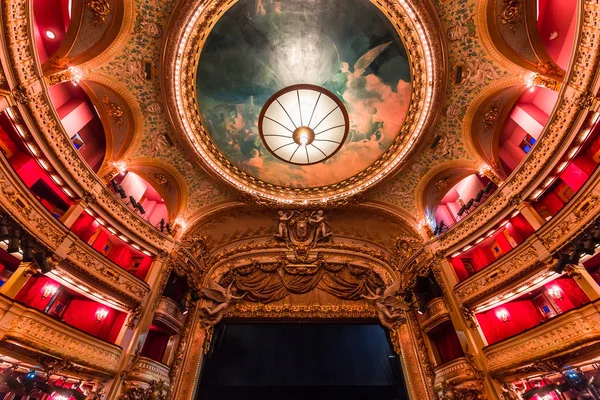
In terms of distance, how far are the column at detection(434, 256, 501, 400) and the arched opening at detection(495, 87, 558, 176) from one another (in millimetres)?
4421

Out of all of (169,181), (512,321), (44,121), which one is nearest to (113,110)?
(44,121)

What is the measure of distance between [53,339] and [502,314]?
13.0 meters

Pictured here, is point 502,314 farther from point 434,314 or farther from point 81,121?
point 81,121

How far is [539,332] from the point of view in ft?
22.4

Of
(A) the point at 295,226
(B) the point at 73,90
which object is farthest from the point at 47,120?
(A) the point at 295,226

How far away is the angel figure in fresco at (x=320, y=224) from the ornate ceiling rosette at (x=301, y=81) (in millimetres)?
978

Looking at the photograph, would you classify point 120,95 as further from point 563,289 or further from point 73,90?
point 563,289

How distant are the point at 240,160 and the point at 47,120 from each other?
6.56 meters

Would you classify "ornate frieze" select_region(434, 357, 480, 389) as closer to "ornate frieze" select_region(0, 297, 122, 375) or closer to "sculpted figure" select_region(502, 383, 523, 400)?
"sculpted figure" select_region(502, 383, 523, 400)

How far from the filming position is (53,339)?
6.61 metres

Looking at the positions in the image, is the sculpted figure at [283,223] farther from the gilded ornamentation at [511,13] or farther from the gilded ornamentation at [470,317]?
the gilded ornamentation at [511,13]

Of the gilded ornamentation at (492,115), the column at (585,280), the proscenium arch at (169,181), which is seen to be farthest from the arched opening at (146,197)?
the gilded ornamentation at (492,115)

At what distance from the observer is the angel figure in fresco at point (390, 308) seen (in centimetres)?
1101

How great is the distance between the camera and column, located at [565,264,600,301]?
19.8 feet
